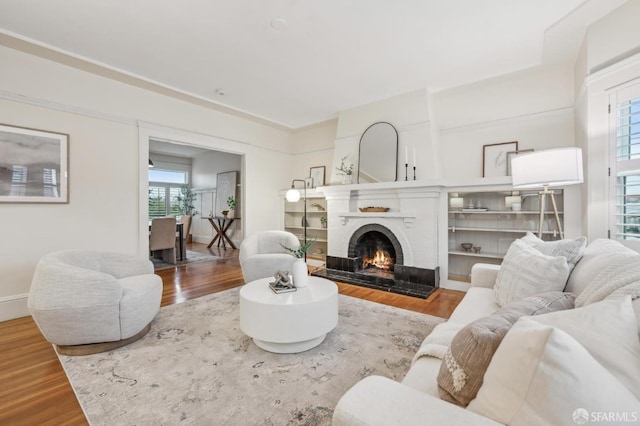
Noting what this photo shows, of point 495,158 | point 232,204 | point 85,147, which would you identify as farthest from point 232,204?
point 495,158

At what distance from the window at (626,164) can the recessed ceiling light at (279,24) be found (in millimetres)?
2897

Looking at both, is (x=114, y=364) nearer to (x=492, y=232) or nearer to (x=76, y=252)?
(x=76, y=252)

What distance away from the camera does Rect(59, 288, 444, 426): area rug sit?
1536mm

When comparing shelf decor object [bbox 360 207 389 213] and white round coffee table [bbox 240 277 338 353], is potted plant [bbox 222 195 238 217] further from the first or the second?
white round coffee table [bbox 240 277 338 353]

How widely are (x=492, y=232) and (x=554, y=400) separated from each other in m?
3.70

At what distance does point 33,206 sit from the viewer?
3020 mm

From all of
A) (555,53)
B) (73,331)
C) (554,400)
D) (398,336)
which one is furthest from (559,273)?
(73,331)

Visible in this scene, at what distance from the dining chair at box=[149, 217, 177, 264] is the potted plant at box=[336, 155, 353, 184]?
322 centimetres

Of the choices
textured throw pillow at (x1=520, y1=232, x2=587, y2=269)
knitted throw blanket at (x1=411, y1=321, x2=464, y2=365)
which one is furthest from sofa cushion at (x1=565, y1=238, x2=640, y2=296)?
knitted throw blanket at (x1=411, y1=321, x2=464, y2=365)

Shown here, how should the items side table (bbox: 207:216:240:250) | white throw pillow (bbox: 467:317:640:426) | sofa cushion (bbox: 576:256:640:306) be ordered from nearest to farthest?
1. white throw pillow (bbox: 467:317:640:426)
2. sofa cushion (bbox: 576:256:640:306)
3. side table (bbox: 207:216:240:250)

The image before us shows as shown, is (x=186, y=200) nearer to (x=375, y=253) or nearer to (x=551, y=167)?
(x=375, y=253)

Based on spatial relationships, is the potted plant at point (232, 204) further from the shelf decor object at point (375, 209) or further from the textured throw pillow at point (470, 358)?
the textured throw pillow at point (470, 358)

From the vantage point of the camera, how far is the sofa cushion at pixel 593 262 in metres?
Answer: 1.29

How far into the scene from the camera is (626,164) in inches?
89.9
